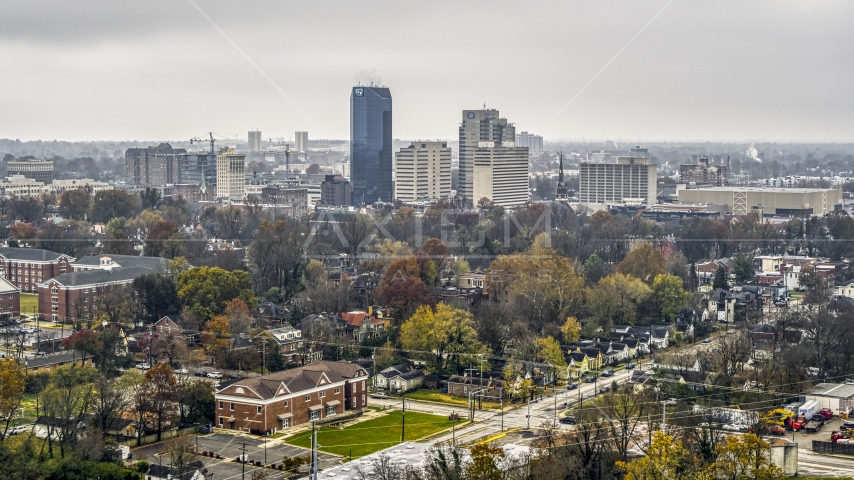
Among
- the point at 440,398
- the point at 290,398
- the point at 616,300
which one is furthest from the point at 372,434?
the point at 616,300

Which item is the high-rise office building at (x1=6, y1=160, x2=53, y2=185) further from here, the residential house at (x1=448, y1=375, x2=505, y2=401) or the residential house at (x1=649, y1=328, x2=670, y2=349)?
the residential house at (x1=448, y1=375, x2=505, y2=401)

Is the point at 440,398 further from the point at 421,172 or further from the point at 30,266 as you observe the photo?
the point at 421,172

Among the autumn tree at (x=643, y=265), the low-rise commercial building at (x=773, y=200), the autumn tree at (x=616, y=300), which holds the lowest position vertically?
the autumn tree at (x=616, y=300)

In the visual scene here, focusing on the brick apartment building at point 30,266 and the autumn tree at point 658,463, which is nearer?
the autumn tree at point 658,463

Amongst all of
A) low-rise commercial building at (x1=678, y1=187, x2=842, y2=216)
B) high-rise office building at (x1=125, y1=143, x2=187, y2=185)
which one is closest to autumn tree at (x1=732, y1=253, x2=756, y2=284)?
low-rise commercial building at (x1=678, y1=187, x2=842, y2=216)

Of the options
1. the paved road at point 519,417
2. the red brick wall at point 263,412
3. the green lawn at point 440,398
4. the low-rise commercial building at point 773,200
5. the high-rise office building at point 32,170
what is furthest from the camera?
→ the high-rise office building at point 32,170

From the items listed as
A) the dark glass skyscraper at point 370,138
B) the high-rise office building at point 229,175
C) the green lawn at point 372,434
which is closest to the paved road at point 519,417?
the green lawn at point 372,434

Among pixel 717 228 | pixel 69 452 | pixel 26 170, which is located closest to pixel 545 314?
pixel 69 452

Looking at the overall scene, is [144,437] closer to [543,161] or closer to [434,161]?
[434,161]

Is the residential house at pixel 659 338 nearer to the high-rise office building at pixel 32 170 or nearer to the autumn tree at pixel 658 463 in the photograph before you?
the autumn tree at pixel 658 463
